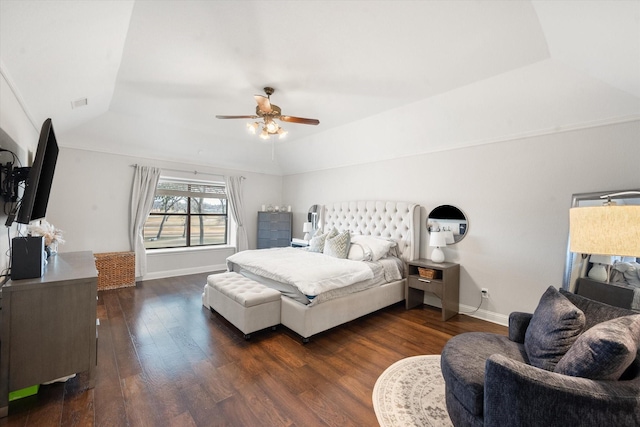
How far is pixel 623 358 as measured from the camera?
1.17m

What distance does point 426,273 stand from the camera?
3.80 meters

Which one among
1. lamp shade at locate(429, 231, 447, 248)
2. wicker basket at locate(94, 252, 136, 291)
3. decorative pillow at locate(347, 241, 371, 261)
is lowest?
wicker basket at locate(94, 252, 136, 291)

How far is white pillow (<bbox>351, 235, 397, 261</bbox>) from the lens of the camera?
4069 millimetres

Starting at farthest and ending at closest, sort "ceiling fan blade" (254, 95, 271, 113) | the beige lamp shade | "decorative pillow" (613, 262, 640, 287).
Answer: "ceiling fan blade" (254, 95, 271, 113) → "decorative pillow" (613, 262, 640, 287) → the beige lamp shade

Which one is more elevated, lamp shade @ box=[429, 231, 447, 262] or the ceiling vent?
the ceiling vent

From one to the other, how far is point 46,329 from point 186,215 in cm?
443

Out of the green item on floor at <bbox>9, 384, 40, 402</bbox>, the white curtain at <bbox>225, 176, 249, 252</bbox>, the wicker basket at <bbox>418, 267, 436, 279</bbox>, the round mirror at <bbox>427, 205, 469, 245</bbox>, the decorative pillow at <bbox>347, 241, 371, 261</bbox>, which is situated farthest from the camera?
the white curtain at <bbox>225, 176, 249, 252</bbox>

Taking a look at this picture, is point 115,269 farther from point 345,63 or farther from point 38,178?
point 345,63

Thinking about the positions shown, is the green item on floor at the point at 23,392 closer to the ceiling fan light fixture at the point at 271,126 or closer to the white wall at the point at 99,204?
the ceiling fan light fixture at the point at 271,126

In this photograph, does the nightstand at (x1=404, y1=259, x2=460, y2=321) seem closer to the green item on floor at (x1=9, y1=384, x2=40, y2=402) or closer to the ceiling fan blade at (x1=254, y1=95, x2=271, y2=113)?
the ceiling fan blade at (x1=254, y1=95, x2=271, y2=113)

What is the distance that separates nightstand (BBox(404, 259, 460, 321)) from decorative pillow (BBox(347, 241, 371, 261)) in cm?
63

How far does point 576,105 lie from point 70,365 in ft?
17.2

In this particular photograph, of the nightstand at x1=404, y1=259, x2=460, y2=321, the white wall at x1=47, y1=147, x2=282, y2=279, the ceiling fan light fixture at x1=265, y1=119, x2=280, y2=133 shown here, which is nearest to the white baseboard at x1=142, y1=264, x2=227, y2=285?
the white wall at x1=47, y1=147, x2=282, y2=279

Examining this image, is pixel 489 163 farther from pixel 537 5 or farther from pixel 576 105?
pixel 537 5
